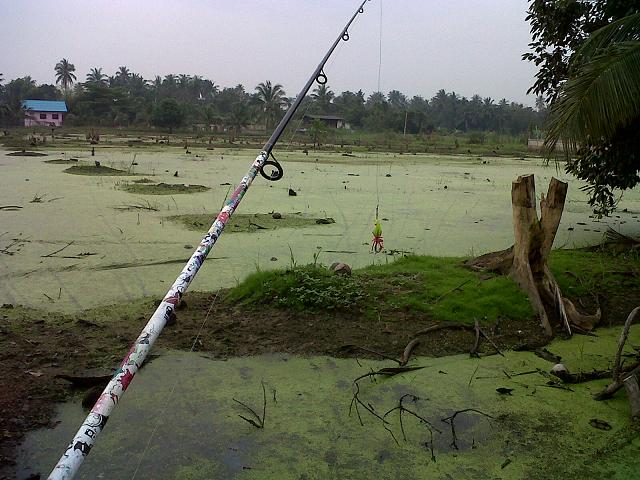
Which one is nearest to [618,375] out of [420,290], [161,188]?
[420,290]

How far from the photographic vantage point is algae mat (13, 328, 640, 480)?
208 centimetres

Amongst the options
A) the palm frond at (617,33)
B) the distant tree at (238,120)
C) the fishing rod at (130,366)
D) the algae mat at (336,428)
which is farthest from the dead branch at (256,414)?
the distant tree at (238,120)

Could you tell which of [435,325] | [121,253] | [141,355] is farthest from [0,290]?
[141,355]

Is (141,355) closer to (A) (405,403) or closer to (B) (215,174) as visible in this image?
(A) (405,403)

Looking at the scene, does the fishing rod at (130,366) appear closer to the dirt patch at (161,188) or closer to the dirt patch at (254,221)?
the dirt patch at (254,221)

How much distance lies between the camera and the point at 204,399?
2527mm

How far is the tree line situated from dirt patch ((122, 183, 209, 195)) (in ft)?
50.0

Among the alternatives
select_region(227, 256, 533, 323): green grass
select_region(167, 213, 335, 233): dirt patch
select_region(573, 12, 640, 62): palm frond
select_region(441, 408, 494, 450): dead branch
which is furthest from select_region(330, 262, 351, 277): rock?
select_region(167, 213, 335, 233): dirt patch

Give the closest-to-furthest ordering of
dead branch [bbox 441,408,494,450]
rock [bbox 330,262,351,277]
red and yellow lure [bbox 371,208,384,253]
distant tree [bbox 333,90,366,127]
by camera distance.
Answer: dead branch [bbox 441,408,494,450] → rock [bbox 330,262,351,277] → red and yellow lure [bbox 371,208,384,253] → distant tree [bbox 333,90,366,127]

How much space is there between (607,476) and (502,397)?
614 millimetres

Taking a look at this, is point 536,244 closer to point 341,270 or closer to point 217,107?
point 341,270

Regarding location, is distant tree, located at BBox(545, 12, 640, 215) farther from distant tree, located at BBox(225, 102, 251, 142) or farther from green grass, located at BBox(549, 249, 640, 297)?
distant tree, located at BBox(225, 102, 251, 142)

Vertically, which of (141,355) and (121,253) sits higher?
(141,355)

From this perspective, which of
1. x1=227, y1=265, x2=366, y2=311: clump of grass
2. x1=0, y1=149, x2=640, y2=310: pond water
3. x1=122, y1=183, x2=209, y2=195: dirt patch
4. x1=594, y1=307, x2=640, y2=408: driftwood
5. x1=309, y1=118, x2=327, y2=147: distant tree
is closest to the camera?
x1=594, y1=307, x2=640, y2=408: driftwood
